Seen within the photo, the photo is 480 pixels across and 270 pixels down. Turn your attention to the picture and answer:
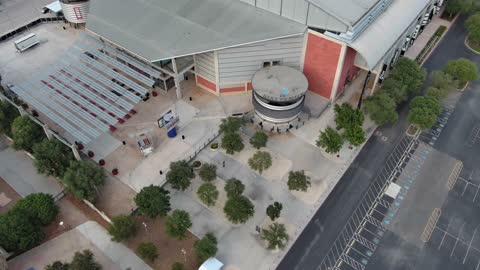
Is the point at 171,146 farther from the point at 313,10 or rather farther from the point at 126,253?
the point at 313,10

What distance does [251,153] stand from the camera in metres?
60.0

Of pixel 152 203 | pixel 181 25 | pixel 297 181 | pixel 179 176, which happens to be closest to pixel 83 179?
pixel 152 203

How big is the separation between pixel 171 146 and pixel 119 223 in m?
16.8

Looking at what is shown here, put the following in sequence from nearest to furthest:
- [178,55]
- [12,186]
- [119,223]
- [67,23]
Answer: [119,223]
[12,186]
[178,55]
[67,23]

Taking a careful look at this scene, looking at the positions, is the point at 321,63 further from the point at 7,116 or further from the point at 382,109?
the point at 7,116

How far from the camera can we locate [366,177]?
57.4 meters

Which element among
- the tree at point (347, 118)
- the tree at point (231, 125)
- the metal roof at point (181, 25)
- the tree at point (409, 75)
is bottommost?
the tree at point (231, 125)

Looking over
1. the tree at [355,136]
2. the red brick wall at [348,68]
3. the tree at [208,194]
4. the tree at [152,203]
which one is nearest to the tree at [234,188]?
the tree at [208,194]

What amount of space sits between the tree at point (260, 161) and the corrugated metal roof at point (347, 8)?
77.1 feet

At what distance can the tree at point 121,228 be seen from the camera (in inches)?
1864

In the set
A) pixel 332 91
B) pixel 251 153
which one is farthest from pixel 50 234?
pixel 332 91

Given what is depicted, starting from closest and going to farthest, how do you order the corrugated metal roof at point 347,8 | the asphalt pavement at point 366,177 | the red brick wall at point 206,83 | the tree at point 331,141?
1. the asphalt pavement at point 366,177
2. the tree at point 331,141
3. the corrugated metal roof at point 347,8
4. the red brick wall at point 206,83

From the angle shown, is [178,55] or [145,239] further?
Result: [178,55]

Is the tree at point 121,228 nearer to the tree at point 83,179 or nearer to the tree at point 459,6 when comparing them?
the tree at point 83,179
